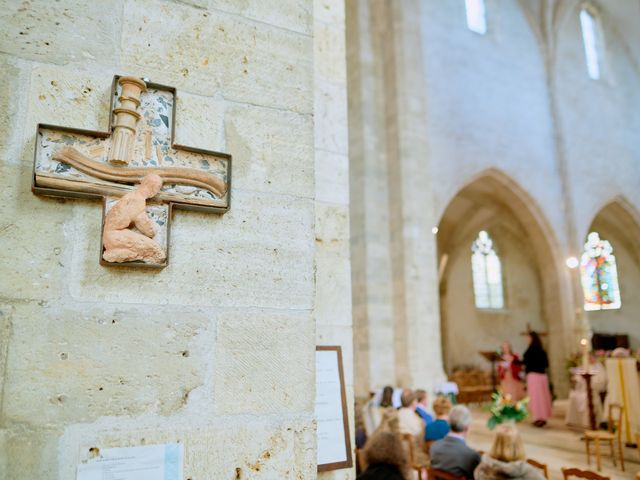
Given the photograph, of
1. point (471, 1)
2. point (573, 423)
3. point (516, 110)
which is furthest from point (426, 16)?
point (573, 423)

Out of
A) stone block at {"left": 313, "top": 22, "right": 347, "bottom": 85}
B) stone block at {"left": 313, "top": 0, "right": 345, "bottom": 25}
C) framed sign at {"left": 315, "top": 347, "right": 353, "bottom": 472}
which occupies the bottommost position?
framed sign at {"left": 315, "top": 347, "right": 353, "bottom": 472}

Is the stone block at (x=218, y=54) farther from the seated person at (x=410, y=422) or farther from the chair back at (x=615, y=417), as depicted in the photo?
the chair back at (x=615, y=417)

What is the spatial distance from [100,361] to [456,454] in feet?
9.72

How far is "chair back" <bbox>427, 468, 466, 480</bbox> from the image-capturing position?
3219mm

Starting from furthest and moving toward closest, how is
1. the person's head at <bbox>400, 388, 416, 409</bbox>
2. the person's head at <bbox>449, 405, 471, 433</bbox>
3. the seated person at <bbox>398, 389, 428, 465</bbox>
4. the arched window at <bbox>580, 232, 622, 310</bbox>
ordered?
the arched window at <bbox>580, 232, 622, 310</bbox>, the person's head at <bbox>400, 388, 416, 409</bbox>, the seated person at <bbox>398, 389, 428, 465</bbox>, the person's head at <bbox>449, 405, 471, 433</bbox>

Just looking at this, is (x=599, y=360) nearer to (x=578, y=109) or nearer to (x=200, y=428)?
(x=578, y=109)

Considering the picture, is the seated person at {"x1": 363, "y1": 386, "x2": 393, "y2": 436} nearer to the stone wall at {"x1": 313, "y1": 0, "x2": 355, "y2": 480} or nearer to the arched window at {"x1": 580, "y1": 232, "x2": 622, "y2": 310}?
the stone wall at {"x1": 313, "y1": 0, "x2": 355, "y2": 480}

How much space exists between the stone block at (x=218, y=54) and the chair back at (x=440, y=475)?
261cm

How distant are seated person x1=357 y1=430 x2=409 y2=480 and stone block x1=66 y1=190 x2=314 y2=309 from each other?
1.63 meters

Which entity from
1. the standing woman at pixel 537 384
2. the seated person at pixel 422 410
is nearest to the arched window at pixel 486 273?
the standing woman at pixel 537 384

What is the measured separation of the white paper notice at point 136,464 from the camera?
1186 mm

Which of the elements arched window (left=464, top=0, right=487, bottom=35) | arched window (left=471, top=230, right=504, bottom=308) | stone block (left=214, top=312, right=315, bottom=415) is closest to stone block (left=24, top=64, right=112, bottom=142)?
stone block (left=214, top=312, right=315, bottom=415)

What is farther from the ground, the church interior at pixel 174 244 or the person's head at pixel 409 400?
the church interior at pixel 174 244

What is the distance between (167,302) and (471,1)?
13.4 metres
